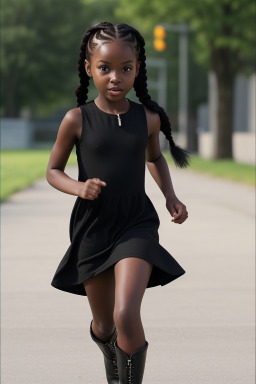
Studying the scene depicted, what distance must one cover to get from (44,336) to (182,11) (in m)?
32.2

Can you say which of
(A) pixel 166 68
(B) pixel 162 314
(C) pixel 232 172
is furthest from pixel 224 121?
(B) pixel 162 314

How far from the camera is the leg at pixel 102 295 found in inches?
185

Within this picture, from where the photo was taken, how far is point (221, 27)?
39938 mm

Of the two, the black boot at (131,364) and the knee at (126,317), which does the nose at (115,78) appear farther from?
the black boot at (131,364)

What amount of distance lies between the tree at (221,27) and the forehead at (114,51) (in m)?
33.9

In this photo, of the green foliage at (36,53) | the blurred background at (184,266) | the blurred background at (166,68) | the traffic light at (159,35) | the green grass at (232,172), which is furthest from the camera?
the green foliage at (36,53)

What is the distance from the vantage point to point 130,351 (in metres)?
4.52

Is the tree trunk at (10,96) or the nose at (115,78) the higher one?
the nose at (115,78)

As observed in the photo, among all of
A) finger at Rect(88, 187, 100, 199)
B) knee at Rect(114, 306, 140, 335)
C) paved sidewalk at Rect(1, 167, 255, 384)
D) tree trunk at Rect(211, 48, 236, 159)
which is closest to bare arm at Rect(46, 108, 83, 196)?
finger at Rect(88, 187, 100, 199)

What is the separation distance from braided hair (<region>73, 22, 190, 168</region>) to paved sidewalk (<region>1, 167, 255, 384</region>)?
1.85m

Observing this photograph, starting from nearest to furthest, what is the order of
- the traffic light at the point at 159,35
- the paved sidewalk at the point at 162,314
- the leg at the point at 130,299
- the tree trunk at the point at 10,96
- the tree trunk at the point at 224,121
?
the leg at the point at 130,299
the paved sidewalk at the point at 162,314
the traffic light at the point at 159,35
the tree trunk at the point at 224,121
the tree trunk at the point at 10,96

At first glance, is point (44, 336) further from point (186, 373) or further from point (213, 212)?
point (213, 212)

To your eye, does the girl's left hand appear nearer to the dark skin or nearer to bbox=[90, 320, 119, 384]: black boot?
the dark skin

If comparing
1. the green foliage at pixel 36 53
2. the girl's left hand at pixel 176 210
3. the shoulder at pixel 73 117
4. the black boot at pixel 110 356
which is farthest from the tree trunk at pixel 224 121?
the green foliage at pixel 36 53
